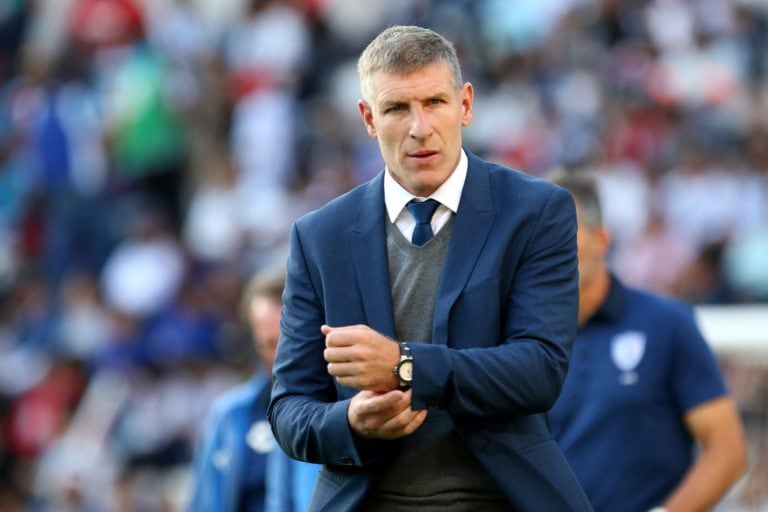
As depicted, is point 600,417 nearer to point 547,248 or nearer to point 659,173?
point 547,248

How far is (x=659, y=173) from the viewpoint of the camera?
12.3 m

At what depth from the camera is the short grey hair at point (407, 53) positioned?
3.54 meters

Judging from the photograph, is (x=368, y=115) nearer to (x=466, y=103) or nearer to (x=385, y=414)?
(x=466, y=103)

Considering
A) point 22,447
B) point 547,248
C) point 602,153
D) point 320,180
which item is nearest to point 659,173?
point 602,153

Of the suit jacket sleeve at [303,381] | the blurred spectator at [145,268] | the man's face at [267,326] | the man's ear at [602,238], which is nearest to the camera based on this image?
the suit jacket sleeve at [303,381]

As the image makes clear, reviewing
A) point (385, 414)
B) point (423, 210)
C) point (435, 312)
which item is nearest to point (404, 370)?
point (385, 414)

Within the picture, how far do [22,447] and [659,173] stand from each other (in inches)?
223

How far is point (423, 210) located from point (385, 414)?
567 mm

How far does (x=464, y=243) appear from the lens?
3.55m

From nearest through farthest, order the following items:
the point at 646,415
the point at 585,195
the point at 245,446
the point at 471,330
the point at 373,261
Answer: the point at 471,330 → the point at 373,261 → the point at 646,415 → the point at 585,195 → the point at 245,446

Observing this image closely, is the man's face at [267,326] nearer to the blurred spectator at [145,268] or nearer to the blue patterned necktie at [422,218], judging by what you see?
the blue patterned necktie at [422,218]

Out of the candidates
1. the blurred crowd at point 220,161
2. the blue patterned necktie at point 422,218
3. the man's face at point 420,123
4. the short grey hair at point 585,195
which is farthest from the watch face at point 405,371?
the blurred crowd at point 220,161

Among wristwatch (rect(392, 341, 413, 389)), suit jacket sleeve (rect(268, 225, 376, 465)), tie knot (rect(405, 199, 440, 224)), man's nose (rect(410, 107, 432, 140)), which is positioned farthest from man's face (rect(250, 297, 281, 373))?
wristwatch (rect(392, 341, 413, 389))

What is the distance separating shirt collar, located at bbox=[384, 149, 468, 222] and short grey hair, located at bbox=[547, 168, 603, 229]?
5.65 ft
